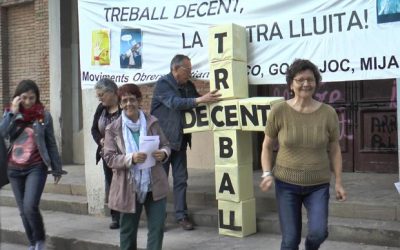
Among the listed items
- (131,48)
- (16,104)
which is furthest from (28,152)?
(131,48)

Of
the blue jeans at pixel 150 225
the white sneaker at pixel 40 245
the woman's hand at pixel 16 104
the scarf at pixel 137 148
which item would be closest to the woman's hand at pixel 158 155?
the scarf at pixel 137 148

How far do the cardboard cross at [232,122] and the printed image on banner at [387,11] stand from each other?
1.23m

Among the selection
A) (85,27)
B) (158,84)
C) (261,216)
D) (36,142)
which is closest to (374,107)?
(261,216)

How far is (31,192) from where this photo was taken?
582 cm

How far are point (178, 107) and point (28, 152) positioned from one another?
5.30 feet

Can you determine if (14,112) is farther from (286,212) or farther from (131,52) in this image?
(286,212)

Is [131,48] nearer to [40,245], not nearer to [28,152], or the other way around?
[28,152]

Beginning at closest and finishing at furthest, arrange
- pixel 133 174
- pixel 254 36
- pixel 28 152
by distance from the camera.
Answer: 1. pixel 133 174
2. pixel 28 152
3. pixel 254 36

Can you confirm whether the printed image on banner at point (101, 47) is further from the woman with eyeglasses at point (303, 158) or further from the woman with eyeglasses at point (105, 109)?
the woman with eyeglasses at point (303, 158)

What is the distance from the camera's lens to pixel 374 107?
8.50m

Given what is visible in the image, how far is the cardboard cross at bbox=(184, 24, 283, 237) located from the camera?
5.89m

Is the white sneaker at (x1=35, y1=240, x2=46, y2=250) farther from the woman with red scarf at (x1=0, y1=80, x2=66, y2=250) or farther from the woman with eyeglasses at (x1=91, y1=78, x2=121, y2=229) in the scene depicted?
the woman with eyeglasses at (x1=91, y1=78, x2=121, y2=229)

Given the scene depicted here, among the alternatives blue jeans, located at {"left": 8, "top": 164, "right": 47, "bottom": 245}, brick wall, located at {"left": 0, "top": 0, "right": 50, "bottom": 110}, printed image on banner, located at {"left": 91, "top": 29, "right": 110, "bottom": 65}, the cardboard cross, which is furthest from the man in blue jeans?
brick wall, located at {"left": 0, "top": 0, "right": 50, "bottom": 110}

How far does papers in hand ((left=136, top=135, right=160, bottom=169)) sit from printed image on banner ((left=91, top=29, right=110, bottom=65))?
250 centimetres
